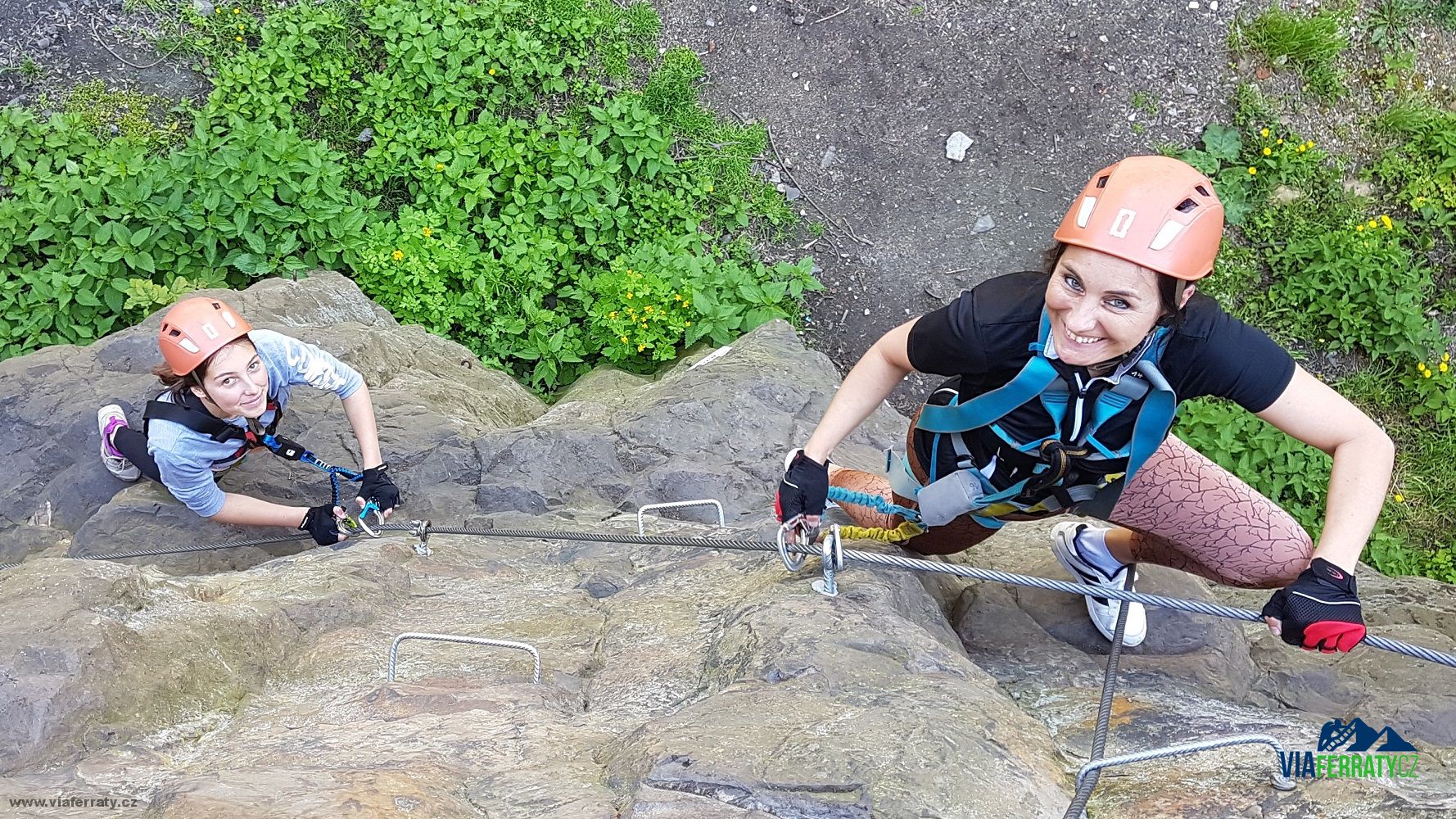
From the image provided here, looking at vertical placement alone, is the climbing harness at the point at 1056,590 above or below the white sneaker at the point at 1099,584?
above

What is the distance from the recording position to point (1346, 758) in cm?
243

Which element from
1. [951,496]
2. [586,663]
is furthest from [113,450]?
[951,496]

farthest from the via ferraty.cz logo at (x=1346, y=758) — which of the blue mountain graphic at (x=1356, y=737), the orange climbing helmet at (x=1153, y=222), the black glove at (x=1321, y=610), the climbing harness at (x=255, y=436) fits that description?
the climbing harness at (x=255, y=436)

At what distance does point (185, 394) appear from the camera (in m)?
4.16

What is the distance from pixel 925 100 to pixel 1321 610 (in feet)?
17.6

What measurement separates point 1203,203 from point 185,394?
3.68m

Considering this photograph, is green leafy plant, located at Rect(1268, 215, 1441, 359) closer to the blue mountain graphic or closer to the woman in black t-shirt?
the woman in black t-shirt

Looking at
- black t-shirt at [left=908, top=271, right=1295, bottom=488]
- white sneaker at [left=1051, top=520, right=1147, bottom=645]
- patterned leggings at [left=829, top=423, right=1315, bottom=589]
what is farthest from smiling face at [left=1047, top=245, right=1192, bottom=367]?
white sneaker at [left=1051, top=520, right=1147, bottom=645]

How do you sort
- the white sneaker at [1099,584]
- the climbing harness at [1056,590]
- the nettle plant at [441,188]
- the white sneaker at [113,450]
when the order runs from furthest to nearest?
the nettle plant at [441,188] → the white sneaker at [113,450] → the white sneaker at [1099,584] → the climbing harness at [1056,590]

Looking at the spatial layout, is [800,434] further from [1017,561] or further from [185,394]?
[185,394]

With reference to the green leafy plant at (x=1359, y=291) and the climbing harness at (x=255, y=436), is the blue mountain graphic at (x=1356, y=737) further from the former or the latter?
the green leafy plant at (x=1359, y=291)

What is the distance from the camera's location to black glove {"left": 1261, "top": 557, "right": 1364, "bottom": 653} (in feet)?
8.37

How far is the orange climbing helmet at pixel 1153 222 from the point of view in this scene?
245 centimetres

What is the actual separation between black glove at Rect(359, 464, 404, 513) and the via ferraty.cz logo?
130 inches
